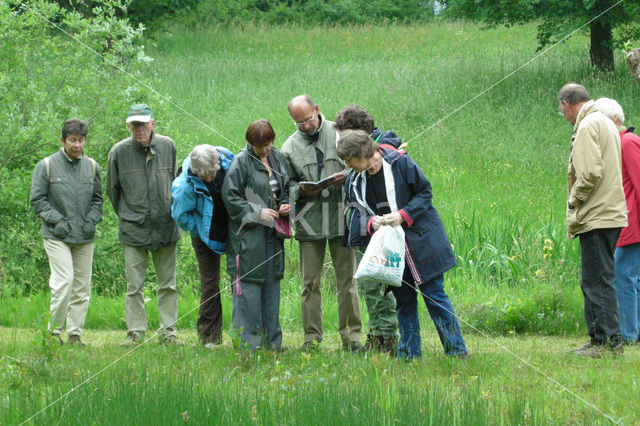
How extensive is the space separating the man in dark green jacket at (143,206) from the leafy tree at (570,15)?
444 inches

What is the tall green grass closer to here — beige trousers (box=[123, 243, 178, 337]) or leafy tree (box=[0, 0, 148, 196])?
leafy tree (box=[0, 0, 148, 196])

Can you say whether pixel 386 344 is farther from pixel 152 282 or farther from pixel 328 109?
pixel 328 109

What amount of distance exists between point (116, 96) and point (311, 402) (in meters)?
A: 7.16

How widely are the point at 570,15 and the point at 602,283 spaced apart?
1233 centimetres

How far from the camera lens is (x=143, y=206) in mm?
6770

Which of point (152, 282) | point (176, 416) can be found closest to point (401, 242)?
point (176, 416)

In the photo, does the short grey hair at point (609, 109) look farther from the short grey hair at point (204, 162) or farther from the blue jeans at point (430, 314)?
the short grey hair at point (204, 162)

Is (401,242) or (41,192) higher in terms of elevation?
(41,192)

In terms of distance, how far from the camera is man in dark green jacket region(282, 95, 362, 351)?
6320mm

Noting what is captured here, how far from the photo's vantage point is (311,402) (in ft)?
13.8

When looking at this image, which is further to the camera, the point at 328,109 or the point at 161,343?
A: the point at 328,109

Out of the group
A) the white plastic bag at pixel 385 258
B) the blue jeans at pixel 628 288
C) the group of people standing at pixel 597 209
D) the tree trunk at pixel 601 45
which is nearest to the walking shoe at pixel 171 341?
the white plastic bag at pixel 385 258

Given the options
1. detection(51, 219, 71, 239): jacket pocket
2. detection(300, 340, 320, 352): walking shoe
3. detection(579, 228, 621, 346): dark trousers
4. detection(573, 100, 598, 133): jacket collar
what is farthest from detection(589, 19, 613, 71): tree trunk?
detection(51, 219, 71, 239): jacket pocket

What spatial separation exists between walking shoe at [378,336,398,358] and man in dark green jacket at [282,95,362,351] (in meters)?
0.27
